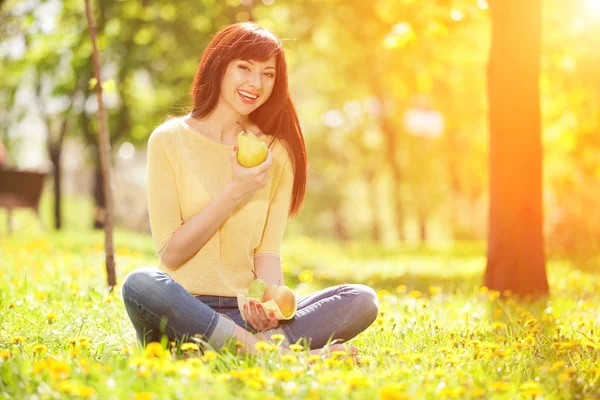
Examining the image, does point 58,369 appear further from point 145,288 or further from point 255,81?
point 255,81

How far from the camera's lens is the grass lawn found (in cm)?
256

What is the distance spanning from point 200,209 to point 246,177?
37 centimetres

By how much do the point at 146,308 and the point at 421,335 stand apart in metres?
1.51

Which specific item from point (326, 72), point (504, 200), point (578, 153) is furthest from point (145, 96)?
point (504, 200)

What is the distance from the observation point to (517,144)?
256 inches

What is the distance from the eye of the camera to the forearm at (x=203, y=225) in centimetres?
344

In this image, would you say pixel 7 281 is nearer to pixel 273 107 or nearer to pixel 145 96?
pixel 273 107

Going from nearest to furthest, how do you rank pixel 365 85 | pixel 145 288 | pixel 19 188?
pixel 145 288
pixel 19 188
pixel 365 85

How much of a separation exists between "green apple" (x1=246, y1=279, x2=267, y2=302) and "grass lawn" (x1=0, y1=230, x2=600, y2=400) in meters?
0.39

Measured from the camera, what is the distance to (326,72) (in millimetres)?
19781

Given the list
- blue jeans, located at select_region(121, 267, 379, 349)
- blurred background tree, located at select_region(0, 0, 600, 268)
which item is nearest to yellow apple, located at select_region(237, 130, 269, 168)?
blue jeans, located at select_region(121, 267, 379, 349)

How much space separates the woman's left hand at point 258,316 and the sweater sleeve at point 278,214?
0.48 m

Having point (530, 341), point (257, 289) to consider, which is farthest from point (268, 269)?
point (530, 341)

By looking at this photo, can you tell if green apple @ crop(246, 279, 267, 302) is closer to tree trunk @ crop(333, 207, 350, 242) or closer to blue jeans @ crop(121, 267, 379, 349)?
blue jeans @ crop(121, 267, 379, 349)
